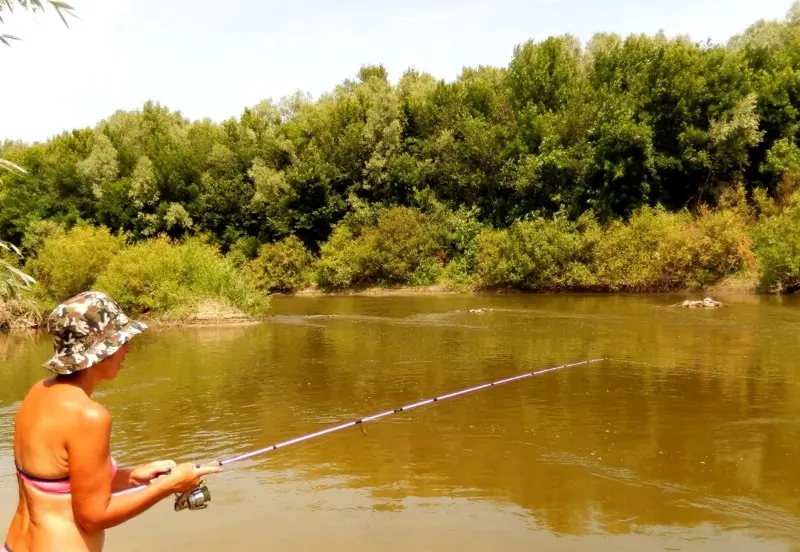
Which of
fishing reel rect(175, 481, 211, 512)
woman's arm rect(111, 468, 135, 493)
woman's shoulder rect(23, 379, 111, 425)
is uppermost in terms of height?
woman's shoulder rect(23, 379, 111, 425)

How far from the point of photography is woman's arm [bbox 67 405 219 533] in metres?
2.97

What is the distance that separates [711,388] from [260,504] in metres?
9.62

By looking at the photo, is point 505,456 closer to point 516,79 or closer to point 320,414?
point 320,414

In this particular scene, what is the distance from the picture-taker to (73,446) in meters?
2.96

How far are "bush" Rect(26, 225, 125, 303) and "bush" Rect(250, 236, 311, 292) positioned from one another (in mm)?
18111

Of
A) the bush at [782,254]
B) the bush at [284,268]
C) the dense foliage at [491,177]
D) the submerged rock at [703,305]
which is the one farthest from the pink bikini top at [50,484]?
the bush at [284,268]

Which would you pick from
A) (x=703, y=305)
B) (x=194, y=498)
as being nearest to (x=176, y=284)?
(x=703, y=305)

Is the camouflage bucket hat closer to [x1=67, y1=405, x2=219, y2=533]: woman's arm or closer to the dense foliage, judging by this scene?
[x1=67, y1=405, x2=219, y2=533]: woman's arm

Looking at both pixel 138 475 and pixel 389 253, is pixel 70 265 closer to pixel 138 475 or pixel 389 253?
pixel 389 253

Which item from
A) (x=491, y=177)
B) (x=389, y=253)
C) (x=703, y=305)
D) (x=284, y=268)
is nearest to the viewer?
(x=703, y=305)

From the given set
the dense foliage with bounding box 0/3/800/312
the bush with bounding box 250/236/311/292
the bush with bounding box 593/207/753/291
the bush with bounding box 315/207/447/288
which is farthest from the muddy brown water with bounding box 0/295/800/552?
the bush with bounding box 250/236/311/292

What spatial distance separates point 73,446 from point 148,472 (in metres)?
0.72

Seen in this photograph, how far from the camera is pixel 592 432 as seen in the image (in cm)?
1078

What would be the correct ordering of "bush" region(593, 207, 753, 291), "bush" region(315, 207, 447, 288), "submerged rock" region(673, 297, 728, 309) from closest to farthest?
"submerged rock" region(673, 297, 728, 309) → "bush" region(593, 207, 753, 291) → "bush" region(315, 207, 447, 288)
